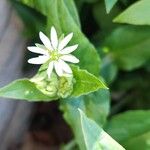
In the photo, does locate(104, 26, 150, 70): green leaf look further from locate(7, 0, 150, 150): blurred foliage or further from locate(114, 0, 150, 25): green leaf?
locate(114, 0, 150, 25): green leaf

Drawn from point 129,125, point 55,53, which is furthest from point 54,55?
point 129,125

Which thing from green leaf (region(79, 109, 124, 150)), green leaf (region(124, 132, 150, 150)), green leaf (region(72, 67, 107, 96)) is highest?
green leaf (region(72, 67, 107, 96))

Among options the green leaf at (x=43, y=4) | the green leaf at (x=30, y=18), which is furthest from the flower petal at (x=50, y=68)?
the green leaf at (x=30, y=18)

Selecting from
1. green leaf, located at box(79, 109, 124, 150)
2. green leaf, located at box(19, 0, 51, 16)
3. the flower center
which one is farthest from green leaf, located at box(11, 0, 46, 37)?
green leaf, located at box(79, 109, 124, 150)

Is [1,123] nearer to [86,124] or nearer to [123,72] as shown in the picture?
[123,72]

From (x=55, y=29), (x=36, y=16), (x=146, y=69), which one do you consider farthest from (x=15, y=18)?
(x=146, y=69)

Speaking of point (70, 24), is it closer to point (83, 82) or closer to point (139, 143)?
point (83, 82)
